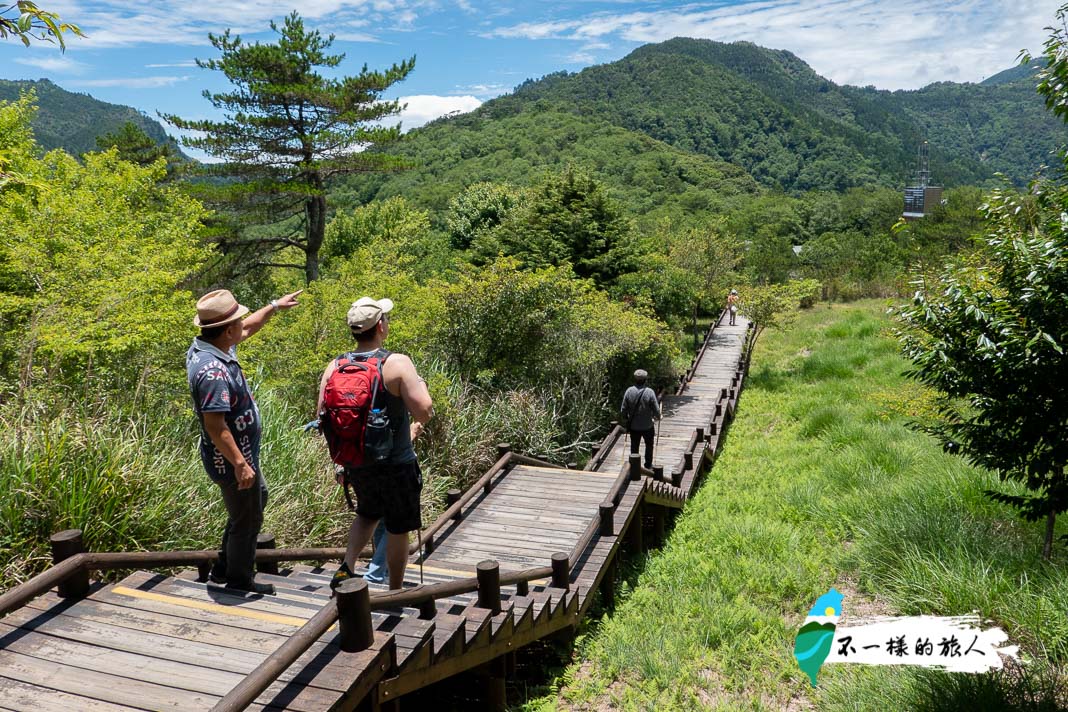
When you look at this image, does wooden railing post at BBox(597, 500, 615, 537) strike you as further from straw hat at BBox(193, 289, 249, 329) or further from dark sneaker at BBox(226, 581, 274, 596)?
straw hat at BBox(193, 289, 249, 329)

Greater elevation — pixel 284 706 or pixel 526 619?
pixel 284 706

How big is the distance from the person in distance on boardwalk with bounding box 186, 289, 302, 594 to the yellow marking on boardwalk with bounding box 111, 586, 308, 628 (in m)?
0.28

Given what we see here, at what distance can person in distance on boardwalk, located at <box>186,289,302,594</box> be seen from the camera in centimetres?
326

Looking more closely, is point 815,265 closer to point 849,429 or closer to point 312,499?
point 849,429

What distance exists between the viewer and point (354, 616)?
293 cm

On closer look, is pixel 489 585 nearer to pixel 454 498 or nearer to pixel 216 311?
pixel 216 311

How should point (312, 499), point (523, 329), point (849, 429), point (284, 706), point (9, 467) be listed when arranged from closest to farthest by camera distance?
1. point (284, 706)
2. point (9, 467)
3. point (312, 499)
4. point (849, 429)
5. point (523, 329)

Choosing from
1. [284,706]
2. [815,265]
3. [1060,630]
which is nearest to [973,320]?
[1060,630]

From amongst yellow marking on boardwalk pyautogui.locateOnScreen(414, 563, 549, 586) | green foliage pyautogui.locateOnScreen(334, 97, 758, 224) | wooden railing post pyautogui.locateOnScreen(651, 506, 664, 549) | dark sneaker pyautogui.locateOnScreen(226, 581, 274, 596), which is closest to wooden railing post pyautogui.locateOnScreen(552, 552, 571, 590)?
yellow marking on boardwalk pyautogui.locateOnScreen(414, 563, 549, 586)

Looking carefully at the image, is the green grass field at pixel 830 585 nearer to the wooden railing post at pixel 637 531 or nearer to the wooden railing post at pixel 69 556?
the wooden railing post at pixel 637 531

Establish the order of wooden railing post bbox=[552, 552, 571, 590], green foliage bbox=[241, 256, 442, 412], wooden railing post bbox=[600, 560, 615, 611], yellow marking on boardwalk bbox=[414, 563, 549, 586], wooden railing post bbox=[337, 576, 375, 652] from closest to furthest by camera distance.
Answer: wooden railing post bbox=[337, 576, 375, 652], wooden railing post bbox=[552, 552, 571, 590], yellow marking on boardwalk bbox=[414, 563, 549, 586], wooden railing post bbox=[600, 560, 615, 611], green foliage bbox=[241, 256, 442, 412]

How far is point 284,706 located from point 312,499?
388 centimetres

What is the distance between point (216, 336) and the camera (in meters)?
3.49

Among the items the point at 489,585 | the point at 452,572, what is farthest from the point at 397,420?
the point at 452,572
